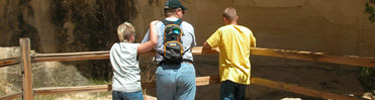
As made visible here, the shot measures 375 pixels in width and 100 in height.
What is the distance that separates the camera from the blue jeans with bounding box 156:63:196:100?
2.85m

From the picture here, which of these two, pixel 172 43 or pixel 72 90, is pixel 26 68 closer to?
pixel 72 90

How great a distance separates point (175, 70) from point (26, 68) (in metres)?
1.72

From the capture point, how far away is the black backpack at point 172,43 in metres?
2.84

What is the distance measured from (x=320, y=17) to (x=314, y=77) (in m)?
1.27

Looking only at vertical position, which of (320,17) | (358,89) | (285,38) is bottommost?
(358,89)

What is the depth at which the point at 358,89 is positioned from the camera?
6.32m

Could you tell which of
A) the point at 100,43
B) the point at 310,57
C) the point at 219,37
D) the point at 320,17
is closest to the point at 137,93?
the point at 219,37

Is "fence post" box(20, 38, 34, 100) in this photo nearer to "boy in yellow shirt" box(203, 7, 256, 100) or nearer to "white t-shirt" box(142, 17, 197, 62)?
"white t-shirt" box(142, 17, 197, 62)

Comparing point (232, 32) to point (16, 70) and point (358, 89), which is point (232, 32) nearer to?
point (358, 89)

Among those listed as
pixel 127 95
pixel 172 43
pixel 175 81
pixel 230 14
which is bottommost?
pixel 127 95

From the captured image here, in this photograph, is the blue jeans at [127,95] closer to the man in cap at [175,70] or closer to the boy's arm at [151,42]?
the man in cap at [175,70]

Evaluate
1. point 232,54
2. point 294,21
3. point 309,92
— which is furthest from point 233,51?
point 294,21

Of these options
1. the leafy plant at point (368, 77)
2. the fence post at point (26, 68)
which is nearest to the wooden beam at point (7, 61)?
the fence post at point (26, 68)

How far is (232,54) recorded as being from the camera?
3.28 m
